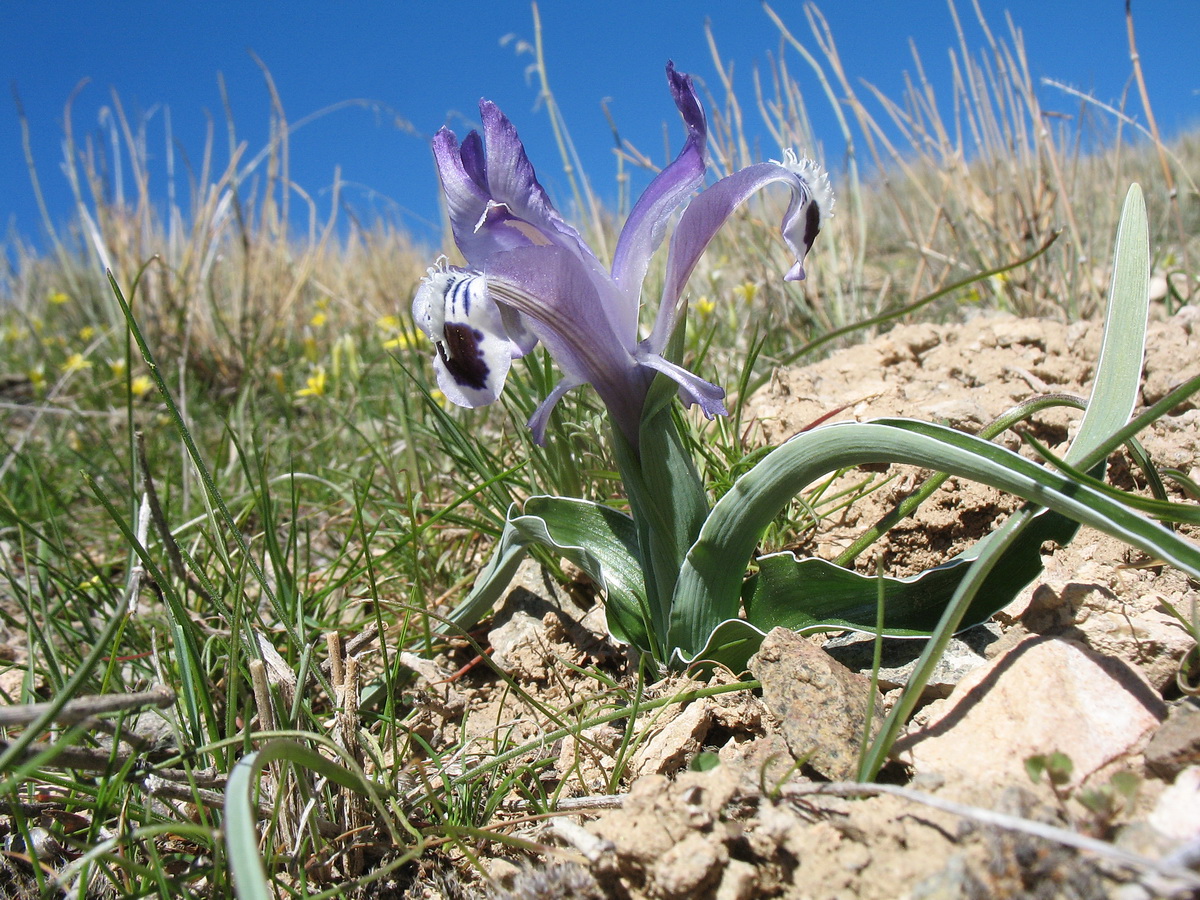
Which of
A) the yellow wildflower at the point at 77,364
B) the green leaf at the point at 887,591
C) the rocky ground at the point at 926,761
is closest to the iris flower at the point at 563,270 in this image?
the green leaf at the point at 887,591

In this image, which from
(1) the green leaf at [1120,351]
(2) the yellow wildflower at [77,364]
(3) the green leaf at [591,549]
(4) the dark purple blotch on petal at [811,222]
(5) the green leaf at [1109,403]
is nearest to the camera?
(5) the green leaf at [1109,403]

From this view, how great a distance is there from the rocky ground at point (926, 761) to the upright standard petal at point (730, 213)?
0.44m

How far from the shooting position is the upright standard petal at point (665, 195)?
96 centimetres

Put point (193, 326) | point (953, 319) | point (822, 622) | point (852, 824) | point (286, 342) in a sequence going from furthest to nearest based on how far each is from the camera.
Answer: point (286, 342) < point (193, 326) < point (953, 319) < point (822, 622) < point (852, 824)

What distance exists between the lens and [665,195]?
0.98m

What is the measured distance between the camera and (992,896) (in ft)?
1.91

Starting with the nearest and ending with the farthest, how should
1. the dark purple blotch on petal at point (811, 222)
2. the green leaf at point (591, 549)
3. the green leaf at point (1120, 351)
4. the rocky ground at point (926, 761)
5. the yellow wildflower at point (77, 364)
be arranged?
1. the rocky ground at point (926, 761)
2. the green leaf at point (1120, 351)
3. the dark purple blotch on petal at point (811, 222)
4. the green leaf at point (591, 549)
5. the yellow wildflower at point (77, 364)

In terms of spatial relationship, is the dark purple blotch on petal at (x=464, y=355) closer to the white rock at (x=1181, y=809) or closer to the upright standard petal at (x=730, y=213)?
the upright standard petal at (x=730, y=213)

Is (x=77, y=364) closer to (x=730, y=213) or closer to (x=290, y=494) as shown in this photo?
(x=290, y=494)

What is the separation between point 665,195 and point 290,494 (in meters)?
1.34

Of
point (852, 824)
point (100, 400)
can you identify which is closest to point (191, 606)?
point (852, 824)

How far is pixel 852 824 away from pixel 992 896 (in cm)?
16

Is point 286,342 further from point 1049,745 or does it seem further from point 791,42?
point 1049,745

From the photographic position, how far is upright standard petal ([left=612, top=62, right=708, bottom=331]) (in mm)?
957
